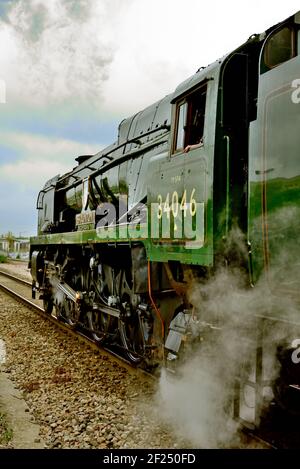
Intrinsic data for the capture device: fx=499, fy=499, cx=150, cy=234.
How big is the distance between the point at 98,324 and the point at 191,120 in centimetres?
494

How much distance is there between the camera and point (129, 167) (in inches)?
328

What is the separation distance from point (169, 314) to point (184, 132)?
2080 mm

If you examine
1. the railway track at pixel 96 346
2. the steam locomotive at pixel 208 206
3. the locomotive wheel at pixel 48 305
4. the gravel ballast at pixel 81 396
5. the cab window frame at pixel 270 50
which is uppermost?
the cab window frame at pixel 270 50

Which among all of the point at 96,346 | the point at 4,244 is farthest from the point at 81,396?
the point at 4,244

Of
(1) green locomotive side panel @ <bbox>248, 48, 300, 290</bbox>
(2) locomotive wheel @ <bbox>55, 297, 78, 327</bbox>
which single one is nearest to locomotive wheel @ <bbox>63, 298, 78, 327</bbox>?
(2) locomotive wheel @ <bbox>55, 297, 78, 327</bbox>

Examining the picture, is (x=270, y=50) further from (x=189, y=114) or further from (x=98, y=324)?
(x=98, y=324)

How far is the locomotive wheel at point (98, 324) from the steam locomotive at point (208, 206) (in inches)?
1.7

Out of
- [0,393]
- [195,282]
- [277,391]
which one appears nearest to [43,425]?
[0,393]

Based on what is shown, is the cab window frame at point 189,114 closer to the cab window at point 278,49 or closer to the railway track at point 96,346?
the cab window at point 278,49

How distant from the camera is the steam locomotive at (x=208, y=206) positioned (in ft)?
12.2

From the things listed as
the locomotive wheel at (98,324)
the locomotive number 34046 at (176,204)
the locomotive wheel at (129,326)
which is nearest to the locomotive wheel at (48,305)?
the locomotive wheel at (98,324)

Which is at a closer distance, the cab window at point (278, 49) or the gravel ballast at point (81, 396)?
the cab window at point (278, 49)

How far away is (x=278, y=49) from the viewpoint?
3992 millimetres

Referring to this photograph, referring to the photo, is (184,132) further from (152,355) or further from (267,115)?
(152,355)
